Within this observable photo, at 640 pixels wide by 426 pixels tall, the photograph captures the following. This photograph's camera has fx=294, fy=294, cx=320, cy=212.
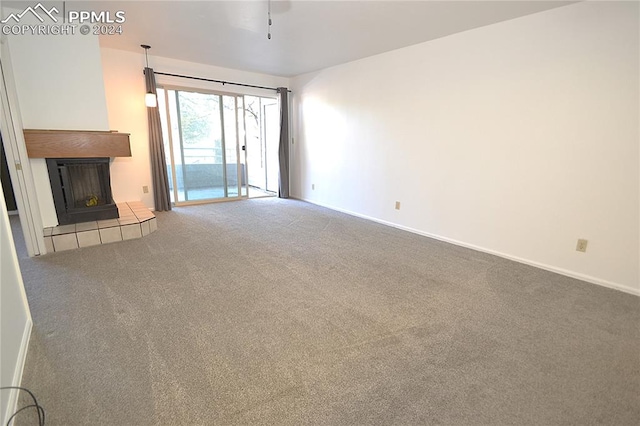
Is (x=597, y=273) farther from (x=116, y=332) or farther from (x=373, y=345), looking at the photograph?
(x=116, y=332)

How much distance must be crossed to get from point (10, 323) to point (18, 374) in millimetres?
252

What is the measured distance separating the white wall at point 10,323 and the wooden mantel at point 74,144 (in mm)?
1759

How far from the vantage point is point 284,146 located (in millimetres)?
5977

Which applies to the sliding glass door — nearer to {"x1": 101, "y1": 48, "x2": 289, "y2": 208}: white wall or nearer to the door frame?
{"x1": 101, "y1": 48, "x2": 289, "y2": 208}: white wall

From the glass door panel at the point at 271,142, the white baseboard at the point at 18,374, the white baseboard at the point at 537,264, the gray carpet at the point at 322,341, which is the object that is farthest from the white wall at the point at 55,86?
the white baseboard at the point at 537,264

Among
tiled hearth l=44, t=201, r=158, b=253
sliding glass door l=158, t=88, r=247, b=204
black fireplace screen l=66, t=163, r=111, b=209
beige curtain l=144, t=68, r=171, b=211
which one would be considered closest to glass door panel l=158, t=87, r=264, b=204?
sliding glass door l=158, t=88, r=247, b=204

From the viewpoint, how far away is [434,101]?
141 inches

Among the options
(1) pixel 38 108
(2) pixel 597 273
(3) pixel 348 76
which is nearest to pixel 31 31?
(1) pixel 38 108

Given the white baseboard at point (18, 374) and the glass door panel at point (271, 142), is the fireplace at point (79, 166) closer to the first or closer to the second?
the white baseboard at point (18, 374)

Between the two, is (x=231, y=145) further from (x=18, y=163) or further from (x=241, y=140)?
(x=18, y=163)

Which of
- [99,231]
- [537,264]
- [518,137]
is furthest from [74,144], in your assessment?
[537,264]

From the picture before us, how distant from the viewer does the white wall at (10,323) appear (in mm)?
1274

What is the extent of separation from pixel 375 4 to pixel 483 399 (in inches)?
118

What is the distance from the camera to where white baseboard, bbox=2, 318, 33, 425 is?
1233 mm
